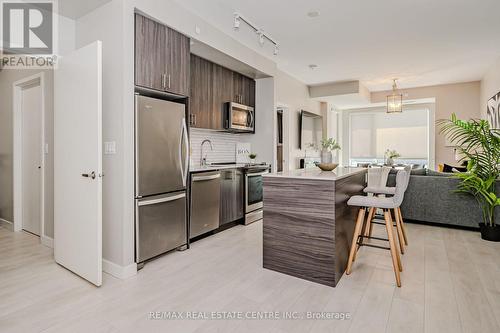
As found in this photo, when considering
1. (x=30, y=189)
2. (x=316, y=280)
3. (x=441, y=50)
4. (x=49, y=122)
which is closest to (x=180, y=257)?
(x=316, y=280)

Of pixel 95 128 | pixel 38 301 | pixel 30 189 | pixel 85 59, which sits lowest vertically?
pixel 38 301

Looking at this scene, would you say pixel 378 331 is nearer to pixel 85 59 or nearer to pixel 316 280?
pixel 316 280

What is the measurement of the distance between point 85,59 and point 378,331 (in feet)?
9.84

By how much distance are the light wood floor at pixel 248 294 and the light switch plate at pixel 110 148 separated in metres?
1.15

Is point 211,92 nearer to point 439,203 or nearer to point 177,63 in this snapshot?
point 177,63

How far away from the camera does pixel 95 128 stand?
7.82ft

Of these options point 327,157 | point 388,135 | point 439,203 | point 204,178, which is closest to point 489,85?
point 439,203

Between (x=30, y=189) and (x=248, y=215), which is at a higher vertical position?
(x=30, y=189)

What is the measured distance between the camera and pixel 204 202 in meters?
3.64

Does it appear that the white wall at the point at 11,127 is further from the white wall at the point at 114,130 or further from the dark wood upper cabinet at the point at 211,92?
the dark wood upper cabinet at the point at 211,92

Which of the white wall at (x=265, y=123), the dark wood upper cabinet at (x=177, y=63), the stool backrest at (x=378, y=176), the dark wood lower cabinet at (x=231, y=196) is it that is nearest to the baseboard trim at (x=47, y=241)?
the dark wood lower cabinet at (x=231, y=196)

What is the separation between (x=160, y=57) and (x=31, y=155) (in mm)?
2515

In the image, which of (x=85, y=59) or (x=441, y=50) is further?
(x=441, y=50)

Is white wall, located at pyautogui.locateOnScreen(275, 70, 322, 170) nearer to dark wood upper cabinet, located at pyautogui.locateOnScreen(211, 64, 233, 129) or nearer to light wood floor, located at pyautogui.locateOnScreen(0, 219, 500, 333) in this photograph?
dark wood upper cabinet, located at pyautogui.locateOnScreen(211, 64, 233, 129)
